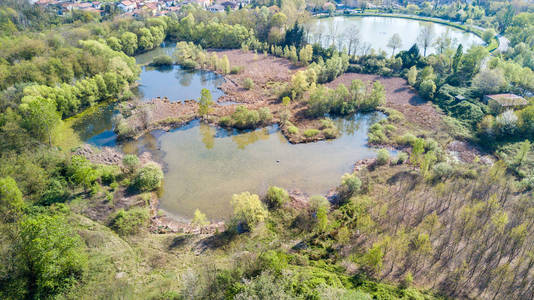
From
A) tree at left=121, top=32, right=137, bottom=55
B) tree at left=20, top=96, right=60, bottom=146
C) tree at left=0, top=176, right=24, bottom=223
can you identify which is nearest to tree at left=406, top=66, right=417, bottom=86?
tree at left=20, top=96, right=60, bottom=146

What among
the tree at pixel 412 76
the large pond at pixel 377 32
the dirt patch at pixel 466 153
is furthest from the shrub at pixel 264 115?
the large pond at pixel 377 32

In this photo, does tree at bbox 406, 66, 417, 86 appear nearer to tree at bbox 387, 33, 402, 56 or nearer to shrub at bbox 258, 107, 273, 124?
tree at bbox 387, 33, 402, 56

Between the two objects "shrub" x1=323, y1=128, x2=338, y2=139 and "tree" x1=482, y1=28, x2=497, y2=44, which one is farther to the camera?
"tree" x1=482, y1=28, x2=497, y2=44

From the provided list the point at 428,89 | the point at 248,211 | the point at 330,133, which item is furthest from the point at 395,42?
the point at 248,211

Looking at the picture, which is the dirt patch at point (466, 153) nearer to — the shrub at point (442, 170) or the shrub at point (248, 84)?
the shrub at point (442, 170)

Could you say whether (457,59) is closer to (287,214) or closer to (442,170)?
(442,170)

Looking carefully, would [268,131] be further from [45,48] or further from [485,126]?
[45,48]
